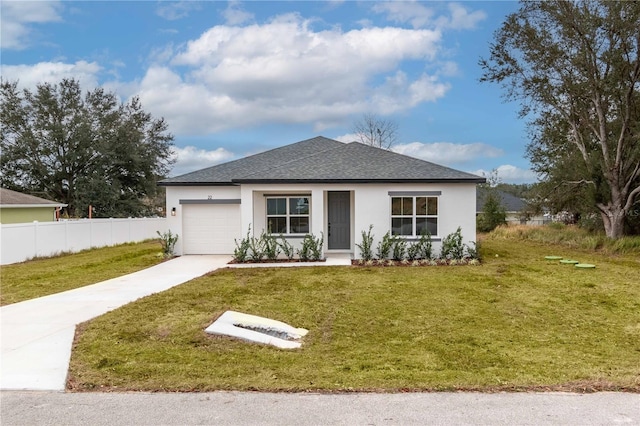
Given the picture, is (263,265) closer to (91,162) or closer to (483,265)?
(483,265)

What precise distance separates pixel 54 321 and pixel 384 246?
9.42 metres

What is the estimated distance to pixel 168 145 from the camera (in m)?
37.5

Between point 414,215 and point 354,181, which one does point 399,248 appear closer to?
point 414,215

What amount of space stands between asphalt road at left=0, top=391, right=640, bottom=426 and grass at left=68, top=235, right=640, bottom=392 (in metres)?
0.21

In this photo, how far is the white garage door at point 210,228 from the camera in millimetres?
16406

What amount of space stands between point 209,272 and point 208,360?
280 inches

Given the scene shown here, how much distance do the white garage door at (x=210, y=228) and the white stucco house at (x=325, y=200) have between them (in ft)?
0.12

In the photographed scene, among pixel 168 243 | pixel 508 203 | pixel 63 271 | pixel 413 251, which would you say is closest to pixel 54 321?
pixel 63 271

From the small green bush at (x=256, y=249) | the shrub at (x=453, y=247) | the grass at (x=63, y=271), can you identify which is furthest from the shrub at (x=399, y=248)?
the grass at (x=63, y=271)

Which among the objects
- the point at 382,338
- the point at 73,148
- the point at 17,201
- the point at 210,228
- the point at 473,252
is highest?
the point at 73,148

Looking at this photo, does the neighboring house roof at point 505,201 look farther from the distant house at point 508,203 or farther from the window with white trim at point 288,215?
the window with white trim at point 288,215

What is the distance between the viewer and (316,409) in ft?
12.9

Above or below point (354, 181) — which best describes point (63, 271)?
below

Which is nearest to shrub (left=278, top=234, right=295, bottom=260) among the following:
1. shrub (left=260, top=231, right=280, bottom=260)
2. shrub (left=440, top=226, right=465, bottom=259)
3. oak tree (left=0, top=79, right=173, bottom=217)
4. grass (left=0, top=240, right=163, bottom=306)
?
shrub (left=260, top=231, right=280, bottom=260)
